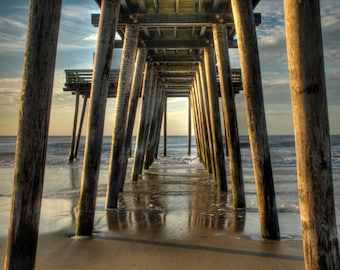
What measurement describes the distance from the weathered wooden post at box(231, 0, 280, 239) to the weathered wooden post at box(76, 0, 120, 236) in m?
1.67

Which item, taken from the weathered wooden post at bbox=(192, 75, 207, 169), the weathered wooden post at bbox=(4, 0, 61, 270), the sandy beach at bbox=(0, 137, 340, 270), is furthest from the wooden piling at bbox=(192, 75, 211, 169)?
the weathered wooden post at bbox=(4, 0, 61, 270)

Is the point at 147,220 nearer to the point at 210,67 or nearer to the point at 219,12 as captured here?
the point at 219,12

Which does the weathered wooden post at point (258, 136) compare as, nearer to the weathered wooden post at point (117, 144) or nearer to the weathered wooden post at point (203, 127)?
the weathered wooden post at point (117, 144)

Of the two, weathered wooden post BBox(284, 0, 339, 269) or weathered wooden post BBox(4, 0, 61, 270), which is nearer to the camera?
weathered wooden post BBox(284, 0, 339, 269)

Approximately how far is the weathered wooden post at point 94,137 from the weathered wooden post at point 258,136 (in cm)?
167

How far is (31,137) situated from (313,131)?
5.87 ft

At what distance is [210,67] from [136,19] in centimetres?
272

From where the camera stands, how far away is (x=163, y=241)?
404cm

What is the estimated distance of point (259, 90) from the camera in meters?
4.04

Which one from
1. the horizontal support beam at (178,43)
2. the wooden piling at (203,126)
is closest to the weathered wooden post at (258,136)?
the horizontal support beam at (178,43)

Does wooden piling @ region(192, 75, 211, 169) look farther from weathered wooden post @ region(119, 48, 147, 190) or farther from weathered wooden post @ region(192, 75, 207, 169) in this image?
weathered wooden post @ region(119, 48, 147, 190)

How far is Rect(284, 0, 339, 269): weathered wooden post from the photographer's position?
2.12 metres

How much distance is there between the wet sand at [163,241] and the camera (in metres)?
3.30

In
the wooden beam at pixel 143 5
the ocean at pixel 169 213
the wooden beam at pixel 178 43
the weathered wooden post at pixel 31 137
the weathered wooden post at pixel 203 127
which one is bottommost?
the ocean at pixel 169 213
